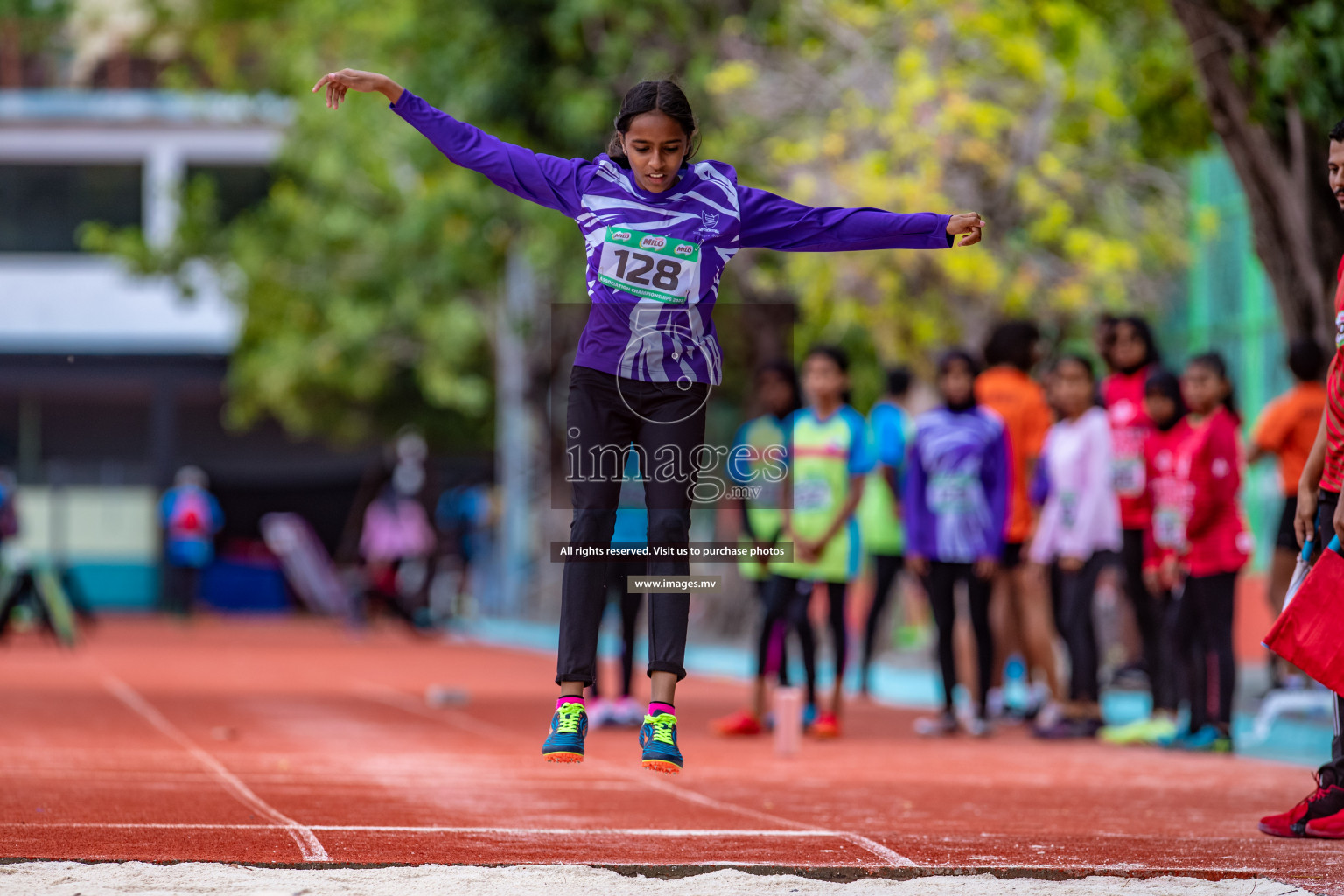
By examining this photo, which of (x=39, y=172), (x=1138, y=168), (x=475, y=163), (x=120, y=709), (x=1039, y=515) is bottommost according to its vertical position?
(x=120, y=709)

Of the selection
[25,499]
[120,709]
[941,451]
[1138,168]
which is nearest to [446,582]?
[25,499]

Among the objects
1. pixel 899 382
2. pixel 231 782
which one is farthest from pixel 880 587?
pixel 231 782

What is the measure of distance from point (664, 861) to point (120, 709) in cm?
742

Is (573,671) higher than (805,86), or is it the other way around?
(805,86)

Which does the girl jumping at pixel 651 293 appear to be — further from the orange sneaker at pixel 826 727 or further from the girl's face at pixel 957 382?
the girl's face at pixel 957 382

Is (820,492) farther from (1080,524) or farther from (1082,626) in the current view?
(1082,626)

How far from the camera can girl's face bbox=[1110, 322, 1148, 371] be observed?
11242 millimetres

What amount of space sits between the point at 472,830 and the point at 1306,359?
6147mm

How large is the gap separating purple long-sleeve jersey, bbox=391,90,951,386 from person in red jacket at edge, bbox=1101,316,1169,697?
16.0 feet

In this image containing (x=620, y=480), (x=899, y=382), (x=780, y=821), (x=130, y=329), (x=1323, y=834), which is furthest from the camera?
(x=130, y=329)

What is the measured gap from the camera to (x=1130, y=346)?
11.3 m

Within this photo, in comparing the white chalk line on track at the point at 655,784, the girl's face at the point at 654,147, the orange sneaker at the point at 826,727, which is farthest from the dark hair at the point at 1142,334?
the girl's face at the point at 654,147

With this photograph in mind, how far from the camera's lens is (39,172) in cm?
4031

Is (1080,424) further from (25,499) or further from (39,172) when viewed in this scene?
(39,172)
